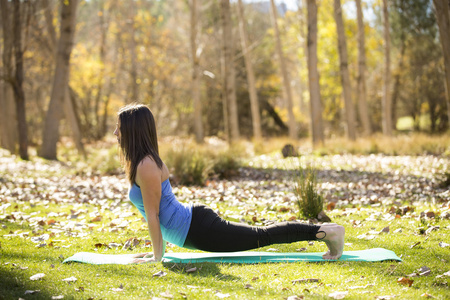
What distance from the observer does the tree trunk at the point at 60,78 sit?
53.1 ft

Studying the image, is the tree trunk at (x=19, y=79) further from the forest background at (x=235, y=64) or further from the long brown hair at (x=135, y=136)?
the long brown hair at (x=135, y=136)

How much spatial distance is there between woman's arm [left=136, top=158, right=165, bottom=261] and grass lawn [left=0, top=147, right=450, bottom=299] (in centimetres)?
39

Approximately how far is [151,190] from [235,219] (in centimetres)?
247

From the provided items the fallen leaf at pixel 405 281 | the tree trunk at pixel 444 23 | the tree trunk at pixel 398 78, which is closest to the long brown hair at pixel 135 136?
the fallen leaf at pixel 405 281

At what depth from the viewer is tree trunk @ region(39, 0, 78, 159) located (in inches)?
637

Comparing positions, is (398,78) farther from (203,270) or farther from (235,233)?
(203,270)

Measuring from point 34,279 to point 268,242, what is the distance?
2.09m

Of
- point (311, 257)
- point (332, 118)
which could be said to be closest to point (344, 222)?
point (311, 257)

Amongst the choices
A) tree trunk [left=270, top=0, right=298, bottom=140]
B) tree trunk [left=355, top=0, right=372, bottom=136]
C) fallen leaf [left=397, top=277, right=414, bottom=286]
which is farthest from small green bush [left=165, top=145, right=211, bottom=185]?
tree trunk [left=355, top=0, right=372, bottom=136]

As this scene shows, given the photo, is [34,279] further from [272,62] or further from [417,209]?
[272,62]

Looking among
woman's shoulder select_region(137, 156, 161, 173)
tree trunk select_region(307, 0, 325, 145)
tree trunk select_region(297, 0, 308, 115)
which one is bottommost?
woman's shoulder select_region(137, 156, 161, 173)

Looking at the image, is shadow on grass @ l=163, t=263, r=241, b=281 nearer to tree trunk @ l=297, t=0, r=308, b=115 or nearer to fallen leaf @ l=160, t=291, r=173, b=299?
fallen leaf @ l=160, t=291, r=173, b=299

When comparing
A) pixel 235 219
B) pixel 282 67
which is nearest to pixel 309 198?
pixel 235 219

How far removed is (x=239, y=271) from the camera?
3980 mm
